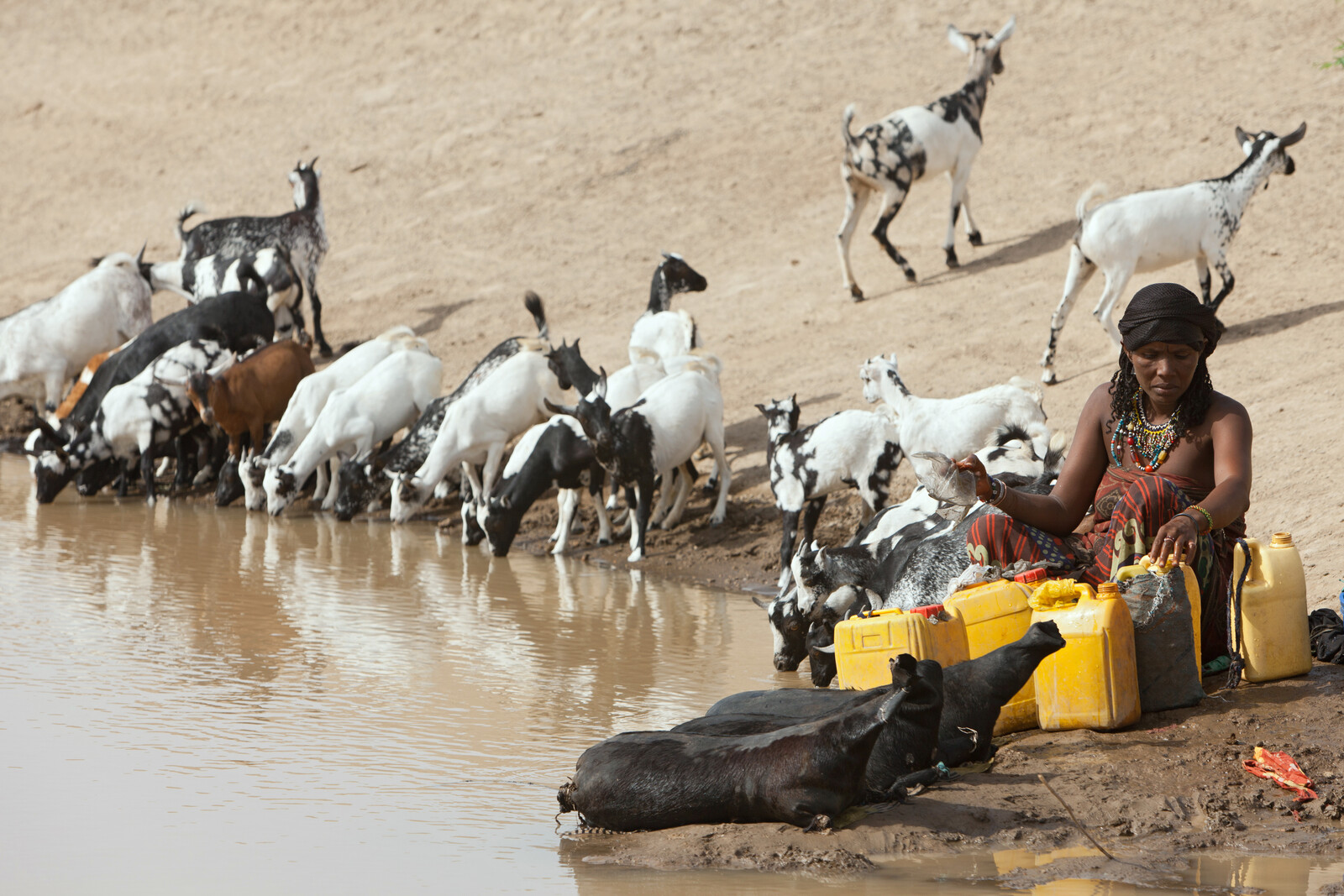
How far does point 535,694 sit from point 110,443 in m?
8.21

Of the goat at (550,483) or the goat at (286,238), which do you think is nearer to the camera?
the goat at (550,483)

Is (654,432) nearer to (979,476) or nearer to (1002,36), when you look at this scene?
(979,476)

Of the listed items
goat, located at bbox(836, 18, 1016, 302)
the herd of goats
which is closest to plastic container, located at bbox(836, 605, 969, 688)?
the herd of goats

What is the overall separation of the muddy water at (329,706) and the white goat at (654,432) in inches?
27.5

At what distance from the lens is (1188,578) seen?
209 inches

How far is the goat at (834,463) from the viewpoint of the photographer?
32.3ft

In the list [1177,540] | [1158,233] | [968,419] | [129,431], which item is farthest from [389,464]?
[1177,540]

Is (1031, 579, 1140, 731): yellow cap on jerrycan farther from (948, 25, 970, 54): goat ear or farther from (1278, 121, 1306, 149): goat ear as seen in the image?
(948, 25, 970, 54): goat ear

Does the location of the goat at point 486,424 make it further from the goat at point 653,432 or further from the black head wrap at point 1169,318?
the black head wrap at point 1169,318

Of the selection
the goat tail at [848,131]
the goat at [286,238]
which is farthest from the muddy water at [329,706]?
the goat at [286,238]

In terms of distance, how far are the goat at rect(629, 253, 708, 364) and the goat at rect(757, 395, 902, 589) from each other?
299 cm

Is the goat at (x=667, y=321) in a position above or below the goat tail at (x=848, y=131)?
below

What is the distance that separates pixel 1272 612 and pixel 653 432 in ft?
19.7

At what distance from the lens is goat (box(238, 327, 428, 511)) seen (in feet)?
44.3
